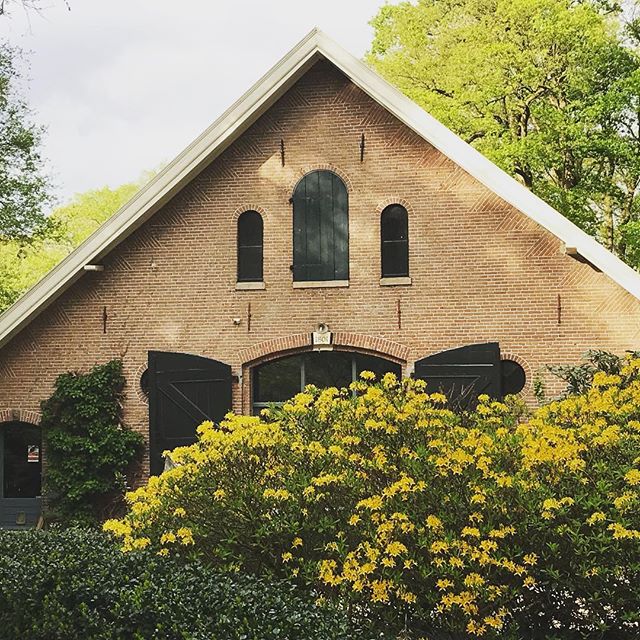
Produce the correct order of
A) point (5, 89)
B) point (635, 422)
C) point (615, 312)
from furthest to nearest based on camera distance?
point (5, 89), point (615, 312), point (635, 422)

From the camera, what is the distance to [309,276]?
57.2 ft

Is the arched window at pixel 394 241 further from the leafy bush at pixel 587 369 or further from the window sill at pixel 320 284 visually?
the leafy bush at pixel 587 369

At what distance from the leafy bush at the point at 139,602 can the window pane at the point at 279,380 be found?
788 cm

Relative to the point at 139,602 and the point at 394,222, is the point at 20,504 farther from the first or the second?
the point at 139,602

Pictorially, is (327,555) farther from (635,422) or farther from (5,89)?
(5,89)

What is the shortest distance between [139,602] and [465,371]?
956 cm

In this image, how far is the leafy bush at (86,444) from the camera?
1720 cm

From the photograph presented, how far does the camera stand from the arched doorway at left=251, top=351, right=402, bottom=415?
17359 mm

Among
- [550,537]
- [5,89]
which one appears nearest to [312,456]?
[550,537]

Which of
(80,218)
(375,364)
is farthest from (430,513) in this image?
(80,218)

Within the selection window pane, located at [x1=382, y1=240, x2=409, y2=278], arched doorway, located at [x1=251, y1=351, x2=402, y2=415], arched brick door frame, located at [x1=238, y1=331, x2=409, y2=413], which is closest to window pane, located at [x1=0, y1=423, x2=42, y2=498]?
arched brick door frame, located at [x1=238, y1=331, x2=409, y2=413]

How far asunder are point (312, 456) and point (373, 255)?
8333 millimetres

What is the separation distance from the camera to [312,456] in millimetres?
9320

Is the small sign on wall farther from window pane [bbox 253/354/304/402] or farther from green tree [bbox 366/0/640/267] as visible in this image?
green tree [bbox 366/0/640/267]
